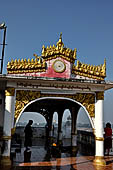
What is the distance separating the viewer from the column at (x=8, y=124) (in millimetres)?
7414

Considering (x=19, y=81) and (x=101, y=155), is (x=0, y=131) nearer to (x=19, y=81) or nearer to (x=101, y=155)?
(x=19, y=81)

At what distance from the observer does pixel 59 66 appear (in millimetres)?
8250

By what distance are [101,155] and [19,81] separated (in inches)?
178

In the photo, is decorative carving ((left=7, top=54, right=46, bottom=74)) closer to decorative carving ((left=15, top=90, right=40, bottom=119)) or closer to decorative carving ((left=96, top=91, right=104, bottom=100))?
decorative carving ((left=15, top=90, right=40, bottom=119))

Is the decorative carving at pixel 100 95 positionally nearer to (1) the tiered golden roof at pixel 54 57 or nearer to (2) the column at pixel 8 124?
(1) the tiered golden roof at pixel 54 57

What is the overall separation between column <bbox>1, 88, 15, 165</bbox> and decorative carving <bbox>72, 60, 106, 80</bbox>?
9.23ft

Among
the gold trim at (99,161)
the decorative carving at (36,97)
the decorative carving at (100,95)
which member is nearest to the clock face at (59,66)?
the decorative carving at (36,97)

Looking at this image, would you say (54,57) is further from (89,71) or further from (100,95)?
(100,95)

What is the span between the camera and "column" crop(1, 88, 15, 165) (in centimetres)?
741

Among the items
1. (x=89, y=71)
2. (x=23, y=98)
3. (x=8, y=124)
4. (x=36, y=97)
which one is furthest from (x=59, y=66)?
(x=8, y=124)

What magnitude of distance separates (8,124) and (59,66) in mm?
3097

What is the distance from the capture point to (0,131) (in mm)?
8367

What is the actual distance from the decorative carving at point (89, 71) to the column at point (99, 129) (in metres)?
0.77

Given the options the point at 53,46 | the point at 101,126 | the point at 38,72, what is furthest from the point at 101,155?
the point at 53,46
